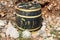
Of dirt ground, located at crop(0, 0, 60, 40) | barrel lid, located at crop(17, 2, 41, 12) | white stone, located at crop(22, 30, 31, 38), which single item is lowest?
white stone, located at crop(22, 30, 31, 38)

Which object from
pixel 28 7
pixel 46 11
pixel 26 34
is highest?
pixel 28 7

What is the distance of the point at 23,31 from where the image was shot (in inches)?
122

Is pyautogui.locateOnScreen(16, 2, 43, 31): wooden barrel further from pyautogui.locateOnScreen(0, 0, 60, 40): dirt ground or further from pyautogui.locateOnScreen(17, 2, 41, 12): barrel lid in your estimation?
pyautogui.locateOnScreen(0, 0, 60, 40): dirt ground

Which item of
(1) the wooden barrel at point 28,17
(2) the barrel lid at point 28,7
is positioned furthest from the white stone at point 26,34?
(2) the barrel lid at point 28,7

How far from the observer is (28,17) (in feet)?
9.96

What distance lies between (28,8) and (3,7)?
0.71 metres

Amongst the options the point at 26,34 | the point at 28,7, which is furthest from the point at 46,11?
the point at 26,34

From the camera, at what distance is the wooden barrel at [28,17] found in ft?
9.94

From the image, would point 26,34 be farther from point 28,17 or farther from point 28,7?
point 28,7

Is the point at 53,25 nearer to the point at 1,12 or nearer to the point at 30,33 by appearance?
the point at 30,33

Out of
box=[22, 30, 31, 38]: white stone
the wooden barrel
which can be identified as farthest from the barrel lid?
box=[22, 30, 31, 38]: white stone

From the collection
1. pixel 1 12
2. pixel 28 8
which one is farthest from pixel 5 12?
pixel 28 8

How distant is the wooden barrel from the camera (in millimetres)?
3029

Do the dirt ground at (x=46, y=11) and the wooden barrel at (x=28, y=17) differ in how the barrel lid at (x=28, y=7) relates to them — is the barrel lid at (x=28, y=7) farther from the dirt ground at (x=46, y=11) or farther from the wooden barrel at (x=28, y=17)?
the dirt ground at (x=46, y=11)
